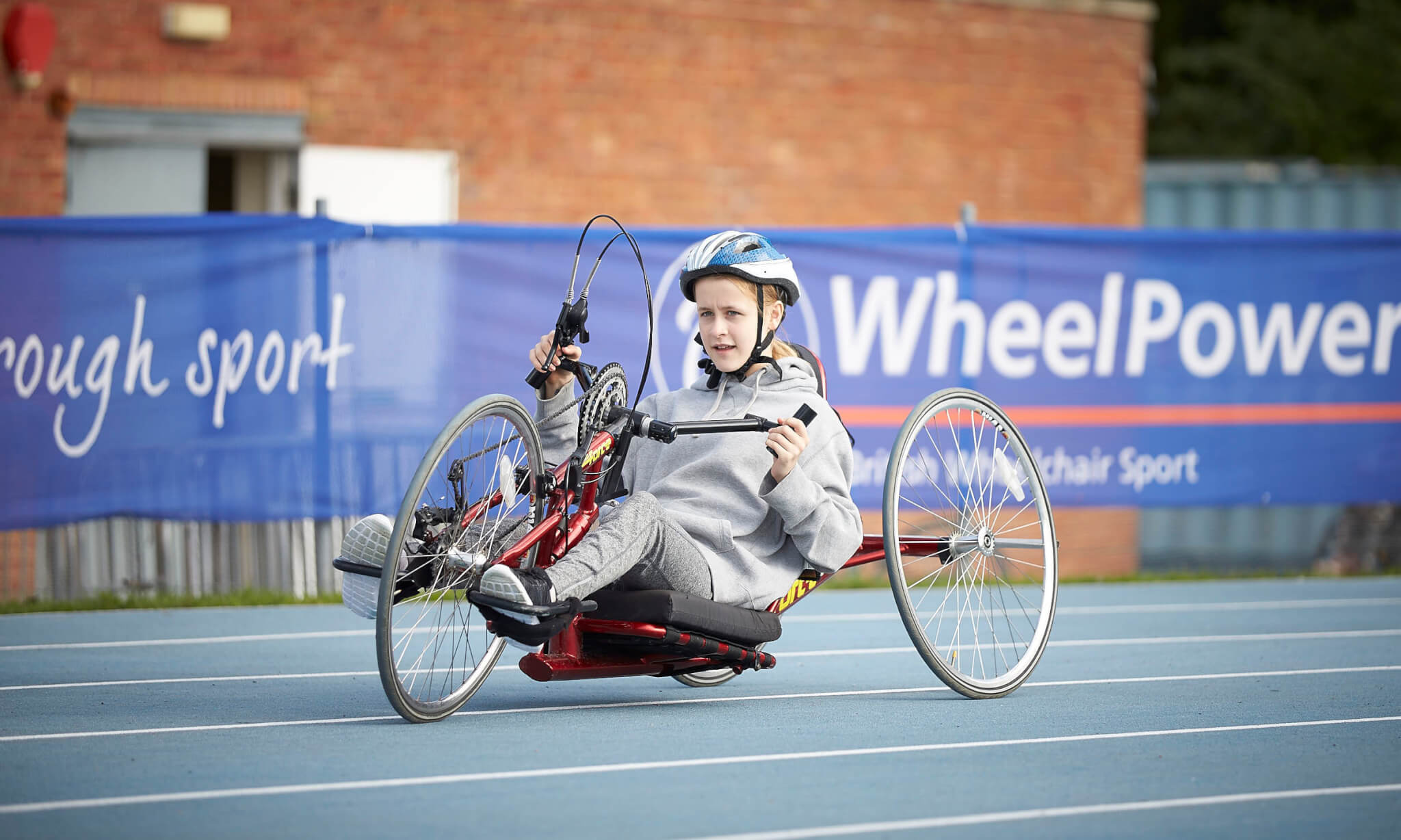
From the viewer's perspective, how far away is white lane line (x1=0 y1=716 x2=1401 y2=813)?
4.45 meters

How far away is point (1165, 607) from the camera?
968 cm

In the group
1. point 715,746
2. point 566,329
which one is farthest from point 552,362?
point 715,746

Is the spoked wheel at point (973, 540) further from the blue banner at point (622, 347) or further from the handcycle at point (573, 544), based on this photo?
the blue banner at point (622, 347)

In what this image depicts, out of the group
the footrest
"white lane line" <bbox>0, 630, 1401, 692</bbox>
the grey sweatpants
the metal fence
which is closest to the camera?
the footrest

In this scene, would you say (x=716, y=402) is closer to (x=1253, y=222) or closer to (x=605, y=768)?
(x=605, y=768)

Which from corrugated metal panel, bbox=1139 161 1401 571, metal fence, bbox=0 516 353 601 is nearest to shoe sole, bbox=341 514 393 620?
metal fence, bbox=0 516 353 601

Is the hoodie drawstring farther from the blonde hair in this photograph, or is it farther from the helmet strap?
the blonde hair

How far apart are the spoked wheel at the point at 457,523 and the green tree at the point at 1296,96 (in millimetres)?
26068

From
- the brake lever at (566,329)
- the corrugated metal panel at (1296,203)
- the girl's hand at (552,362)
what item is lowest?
the girl's hand at (552,362)

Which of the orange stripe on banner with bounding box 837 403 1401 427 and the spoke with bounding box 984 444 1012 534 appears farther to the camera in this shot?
the orange stripe on banner with bounding box 837 403 1401 427

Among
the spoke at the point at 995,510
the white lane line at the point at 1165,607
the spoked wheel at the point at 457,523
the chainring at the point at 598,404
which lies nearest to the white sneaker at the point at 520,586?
the spoked wheel at the point at 457,523

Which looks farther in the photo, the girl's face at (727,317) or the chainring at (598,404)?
the girl's face at (727,317)

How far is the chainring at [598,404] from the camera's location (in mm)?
5566

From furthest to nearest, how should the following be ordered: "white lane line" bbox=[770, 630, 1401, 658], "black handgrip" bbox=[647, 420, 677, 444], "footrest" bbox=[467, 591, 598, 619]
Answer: "white lane line" bbox=[770, 630, 1401, 658], "black handgrip" bbox=[647, 420, 677, 444], "footrest" bbox=[467, 591, 598, 619]
